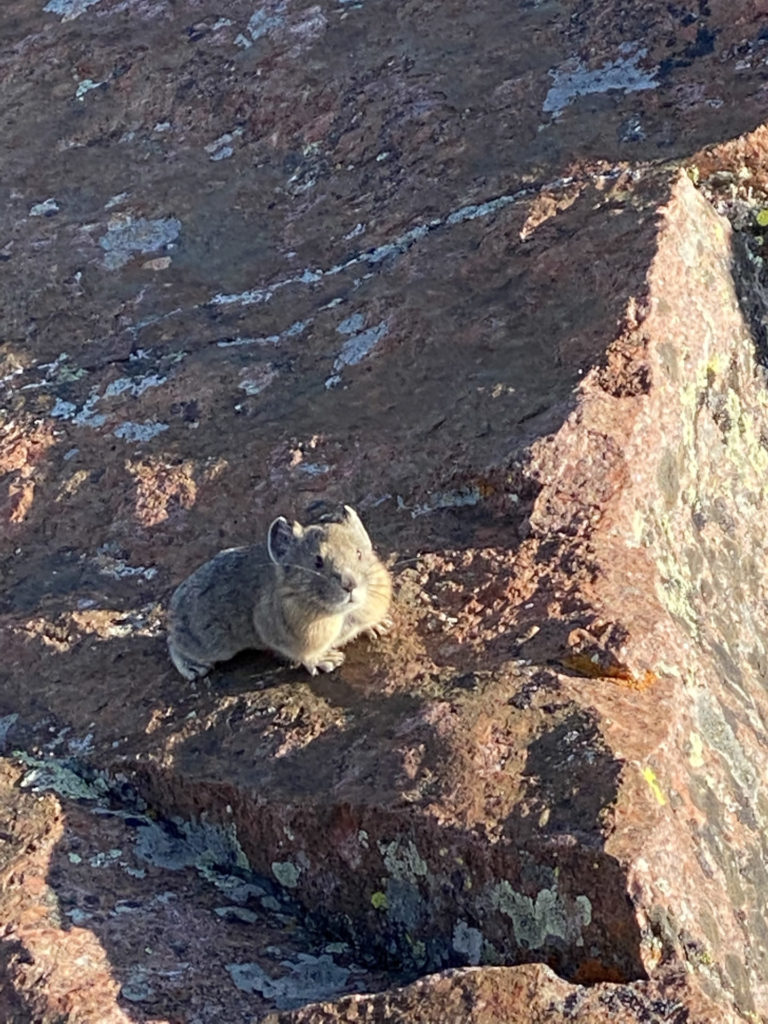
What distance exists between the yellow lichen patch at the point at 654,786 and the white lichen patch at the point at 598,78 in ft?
15.8

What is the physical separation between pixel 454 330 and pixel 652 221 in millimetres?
1167

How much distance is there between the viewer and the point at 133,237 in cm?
871

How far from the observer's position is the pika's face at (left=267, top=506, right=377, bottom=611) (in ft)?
19.4

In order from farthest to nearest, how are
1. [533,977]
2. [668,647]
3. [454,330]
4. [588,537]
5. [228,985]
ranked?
[454,330]
[588,537]
[668,647]
[228,985]
[533,977]

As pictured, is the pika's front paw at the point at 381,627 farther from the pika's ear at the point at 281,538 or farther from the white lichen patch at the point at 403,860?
the white lichen patch at the point at 403,860

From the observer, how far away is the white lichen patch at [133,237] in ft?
28.2

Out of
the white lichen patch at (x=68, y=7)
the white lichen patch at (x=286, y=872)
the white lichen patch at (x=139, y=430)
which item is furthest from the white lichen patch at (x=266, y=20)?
the white lichen patch at (x=286, y=872)

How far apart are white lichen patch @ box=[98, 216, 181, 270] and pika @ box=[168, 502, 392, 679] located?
3.04 metres

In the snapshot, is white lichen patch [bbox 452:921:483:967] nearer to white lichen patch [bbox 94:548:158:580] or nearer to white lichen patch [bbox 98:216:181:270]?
white lichen patch [bbox 94:548:158:580]

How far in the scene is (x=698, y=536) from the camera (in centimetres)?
623

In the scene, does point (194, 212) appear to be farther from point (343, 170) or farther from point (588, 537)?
point (588, 537)

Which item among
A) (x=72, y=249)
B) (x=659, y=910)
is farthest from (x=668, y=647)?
(x=72, y=249)

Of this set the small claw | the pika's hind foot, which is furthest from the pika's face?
the pika's hind foot

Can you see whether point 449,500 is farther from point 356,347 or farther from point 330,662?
point 356,347
